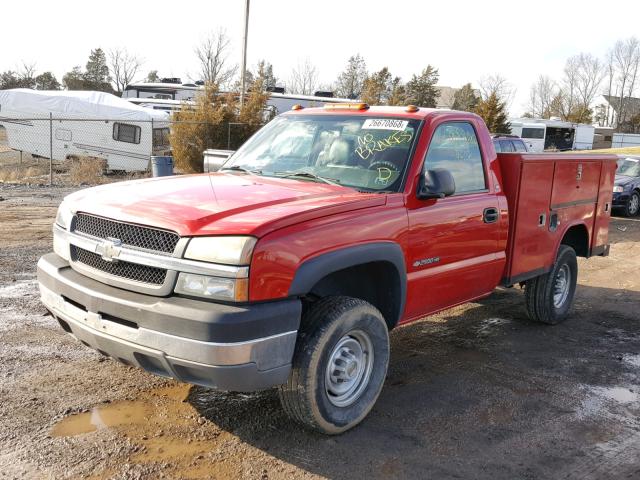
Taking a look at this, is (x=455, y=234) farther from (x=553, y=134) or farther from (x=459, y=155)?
(x=553, y=134)

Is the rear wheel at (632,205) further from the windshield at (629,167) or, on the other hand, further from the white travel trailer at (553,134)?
the white travel trailer at (553,134)

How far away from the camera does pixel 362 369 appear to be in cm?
394

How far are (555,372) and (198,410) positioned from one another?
9.74ft

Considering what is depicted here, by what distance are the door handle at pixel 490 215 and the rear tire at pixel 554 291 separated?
1533 mm

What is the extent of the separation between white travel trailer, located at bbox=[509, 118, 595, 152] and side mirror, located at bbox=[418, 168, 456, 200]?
134 feet

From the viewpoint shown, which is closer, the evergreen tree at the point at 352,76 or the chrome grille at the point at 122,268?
the chrome grille at the point at 122,268

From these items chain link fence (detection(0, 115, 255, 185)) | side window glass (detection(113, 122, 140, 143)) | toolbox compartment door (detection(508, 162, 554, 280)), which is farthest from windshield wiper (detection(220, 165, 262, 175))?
side window glass (detection(113, 122, 140, 143))

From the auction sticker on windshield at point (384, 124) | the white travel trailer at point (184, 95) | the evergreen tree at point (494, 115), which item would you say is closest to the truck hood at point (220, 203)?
the auction sticker on windshield at point (384, 124)

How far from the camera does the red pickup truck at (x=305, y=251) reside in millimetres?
3152

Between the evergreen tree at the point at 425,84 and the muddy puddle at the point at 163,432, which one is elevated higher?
the evergreen tree at the point at 425,84

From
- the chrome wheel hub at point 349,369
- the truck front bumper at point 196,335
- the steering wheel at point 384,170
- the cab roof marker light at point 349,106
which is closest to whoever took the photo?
the truck front bumper at point 196,335

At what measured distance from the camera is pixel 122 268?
A: 11.3ft

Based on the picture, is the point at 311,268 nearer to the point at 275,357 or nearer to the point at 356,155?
the point at 275,357

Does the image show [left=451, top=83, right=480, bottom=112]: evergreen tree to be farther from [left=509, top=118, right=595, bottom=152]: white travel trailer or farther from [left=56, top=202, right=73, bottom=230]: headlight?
[left=56, top=202, right=73, bottom=230]: headlight
